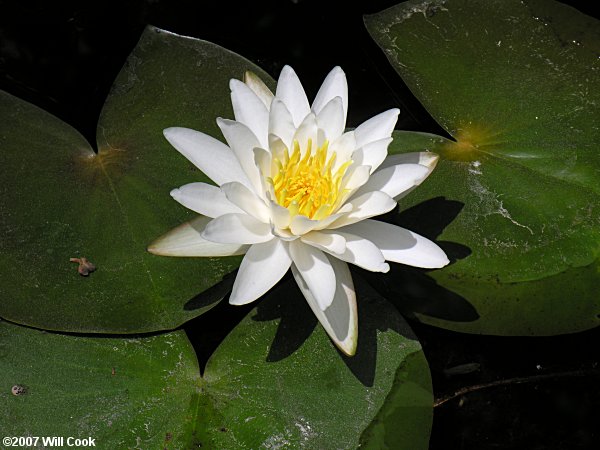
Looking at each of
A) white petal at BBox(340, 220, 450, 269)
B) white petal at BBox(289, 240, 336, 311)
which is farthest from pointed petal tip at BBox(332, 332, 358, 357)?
white petal at BBox(340, 220, 450, 269)

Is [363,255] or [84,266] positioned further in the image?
[84,266]

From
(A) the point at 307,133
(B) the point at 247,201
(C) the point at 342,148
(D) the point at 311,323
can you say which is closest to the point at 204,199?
(B) the point at 247,201

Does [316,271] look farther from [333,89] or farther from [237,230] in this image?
A: [333,89]

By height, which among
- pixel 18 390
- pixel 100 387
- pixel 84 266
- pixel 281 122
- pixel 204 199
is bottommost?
pixel 18 390

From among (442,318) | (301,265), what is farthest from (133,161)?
(442,318)

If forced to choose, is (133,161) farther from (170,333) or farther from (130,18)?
(130,18)

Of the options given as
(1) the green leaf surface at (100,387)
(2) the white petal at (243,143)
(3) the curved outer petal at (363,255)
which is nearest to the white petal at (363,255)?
(3) the curved outer petal at (363,255)
